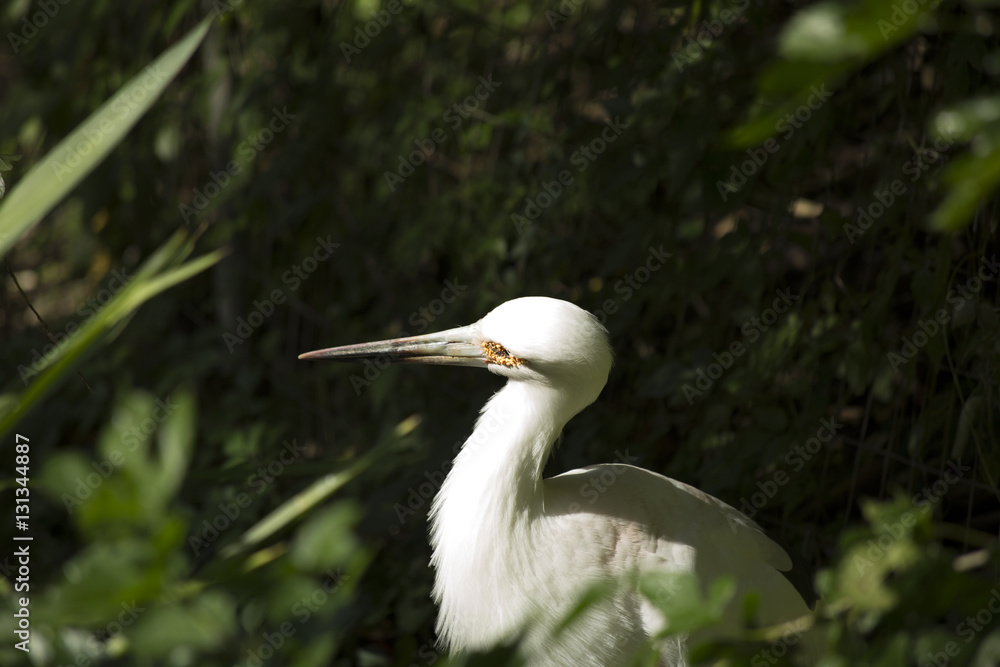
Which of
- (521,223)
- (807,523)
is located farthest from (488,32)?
(807,523)

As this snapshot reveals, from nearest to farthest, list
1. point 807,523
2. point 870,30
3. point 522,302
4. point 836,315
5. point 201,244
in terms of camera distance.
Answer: point 870,30 < point 522,302 < point 836,315 < point 807,523 < point 201,244

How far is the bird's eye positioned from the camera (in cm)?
153

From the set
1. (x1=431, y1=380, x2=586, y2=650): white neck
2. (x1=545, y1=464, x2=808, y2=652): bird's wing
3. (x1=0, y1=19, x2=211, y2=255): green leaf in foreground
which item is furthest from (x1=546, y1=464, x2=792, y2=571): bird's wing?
(x1=0, y1=19, x2=211, y2=255): green leaf in foreground

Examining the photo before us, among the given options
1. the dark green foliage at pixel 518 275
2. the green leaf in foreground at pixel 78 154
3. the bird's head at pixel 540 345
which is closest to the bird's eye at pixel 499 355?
the bird's head at pixel 540 345

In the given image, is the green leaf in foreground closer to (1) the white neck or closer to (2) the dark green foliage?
(2) the dark green foliage

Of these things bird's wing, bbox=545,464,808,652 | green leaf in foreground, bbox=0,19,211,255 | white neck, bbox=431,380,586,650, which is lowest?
bird's wing, bbox=545,464,808,652

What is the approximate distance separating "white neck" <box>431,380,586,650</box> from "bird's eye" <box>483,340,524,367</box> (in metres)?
0.05

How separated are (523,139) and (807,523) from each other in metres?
1.34

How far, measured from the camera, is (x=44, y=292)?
3516 millimetres

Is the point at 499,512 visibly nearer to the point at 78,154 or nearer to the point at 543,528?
the point at 543,528

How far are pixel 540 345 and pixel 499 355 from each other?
116 mm

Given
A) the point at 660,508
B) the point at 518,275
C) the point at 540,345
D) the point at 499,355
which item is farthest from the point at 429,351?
the point at 518,275

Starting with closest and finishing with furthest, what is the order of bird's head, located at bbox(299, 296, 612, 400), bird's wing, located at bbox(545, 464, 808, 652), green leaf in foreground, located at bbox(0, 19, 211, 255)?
green leaf in foreground, located at bbox(0, 19, 211, 255) → bird's head, located at bbox(299, 296, 612, 400) → bird's wing, located at bbox(545, 464, 808, 652)

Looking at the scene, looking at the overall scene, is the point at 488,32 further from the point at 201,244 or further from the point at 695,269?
the point at 201,244
